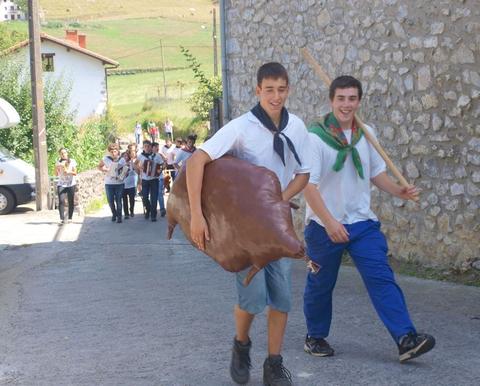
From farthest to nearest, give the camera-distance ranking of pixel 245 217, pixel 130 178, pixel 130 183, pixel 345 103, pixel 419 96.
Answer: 1. pixel 130 178
2. pixel 130 183
3. pixel 419 96
4. pixel 345 103
5. pixel 245 217

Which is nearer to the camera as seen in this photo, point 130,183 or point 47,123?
point 130,183

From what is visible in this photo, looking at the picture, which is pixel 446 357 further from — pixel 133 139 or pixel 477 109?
pixel 133 139

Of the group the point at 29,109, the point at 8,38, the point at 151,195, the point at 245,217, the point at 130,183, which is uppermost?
the point at 8,38

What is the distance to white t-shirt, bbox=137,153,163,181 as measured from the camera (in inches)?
688

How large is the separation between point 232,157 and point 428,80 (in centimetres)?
429

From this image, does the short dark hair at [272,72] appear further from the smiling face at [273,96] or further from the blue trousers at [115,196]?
the blue trousers at [115,196]

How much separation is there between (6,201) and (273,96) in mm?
16925

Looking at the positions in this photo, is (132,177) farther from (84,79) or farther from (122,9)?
(122,9)

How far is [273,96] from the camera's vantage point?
15.9 feet

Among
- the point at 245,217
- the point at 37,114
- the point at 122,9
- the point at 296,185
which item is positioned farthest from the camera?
the point at 122,9

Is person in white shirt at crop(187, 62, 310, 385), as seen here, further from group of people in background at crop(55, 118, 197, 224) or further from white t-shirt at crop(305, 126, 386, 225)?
group of people in background at crop(55, 118, 197, 224)

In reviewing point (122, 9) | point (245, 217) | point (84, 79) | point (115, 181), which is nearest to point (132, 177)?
point (115, 181)

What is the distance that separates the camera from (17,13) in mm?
135750

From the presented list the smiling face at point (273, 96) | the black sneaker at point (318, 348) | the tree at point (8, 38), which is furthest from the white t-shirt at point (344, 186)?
the tree at point (8, 38)
